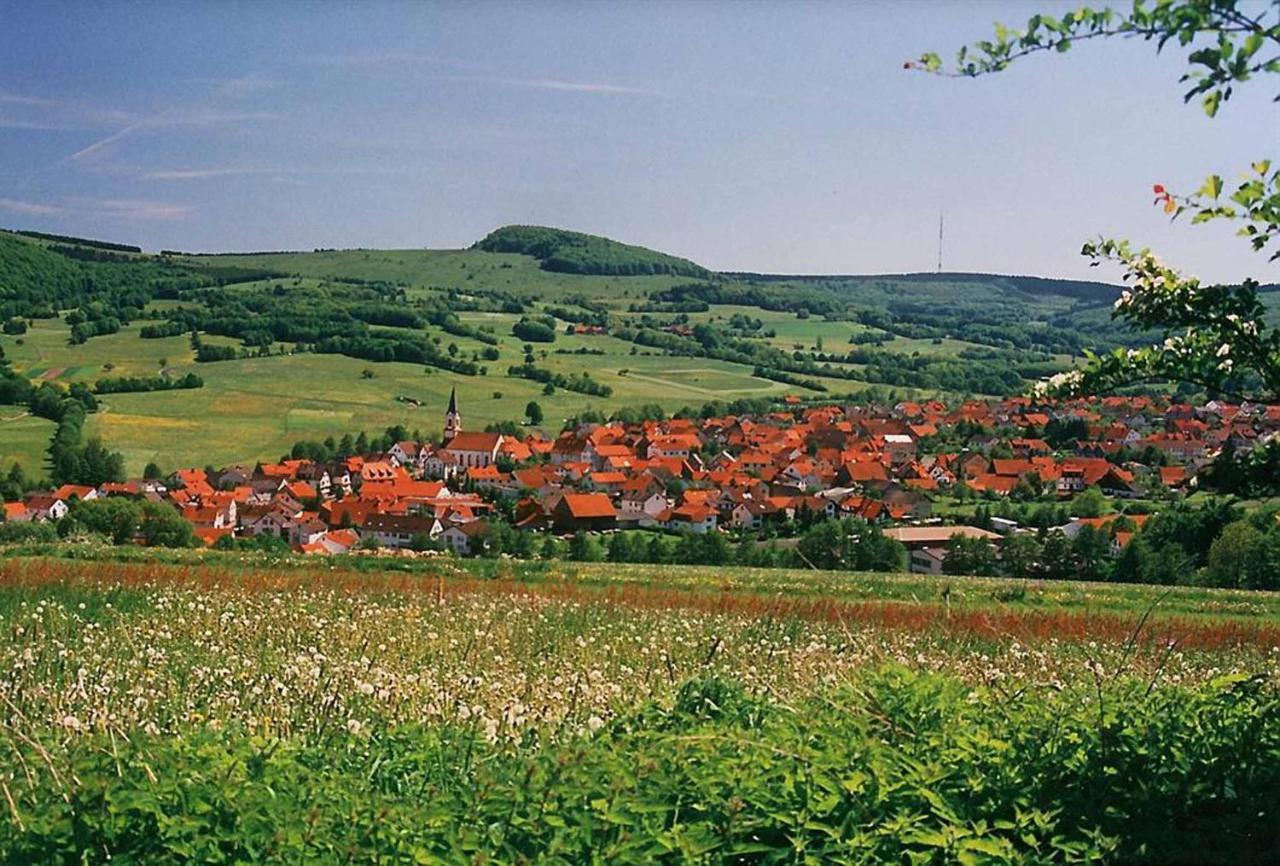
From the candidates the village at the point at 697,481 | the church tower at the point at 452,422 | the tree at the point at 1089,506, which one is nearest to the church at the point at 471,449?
the village at the point at 697,481

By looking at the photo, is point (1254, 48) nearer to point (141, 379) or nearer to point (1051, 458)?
point (1051, 458)

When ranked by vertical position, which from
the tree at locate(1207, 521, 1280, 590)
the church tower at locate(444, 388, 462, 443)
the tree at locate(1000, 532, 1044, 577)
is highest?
the tree at locate(1207, 521, 1280, 590)

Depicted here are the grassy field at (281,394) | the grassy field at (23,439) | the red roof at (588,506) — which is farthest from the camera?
the grassy field at (281,394)

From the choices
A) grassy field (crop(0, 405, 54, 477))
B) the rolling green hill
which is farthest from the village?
the rolling green hill

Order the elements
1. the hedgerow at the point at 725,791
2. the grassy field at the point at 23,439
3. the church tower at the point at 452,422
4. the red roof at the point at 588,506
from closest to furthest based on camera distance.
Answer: the hedgerow at the point at 725,791, the red roof at the point at 588,506, the grassy field at the point at 23,439, the church tower at the point at 452,422

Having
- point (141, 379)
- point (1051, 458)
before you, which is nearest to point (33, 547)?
point (1051, 458)

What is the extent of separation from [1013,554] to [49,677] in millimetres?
40798

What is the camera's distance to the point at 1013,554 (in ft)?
143

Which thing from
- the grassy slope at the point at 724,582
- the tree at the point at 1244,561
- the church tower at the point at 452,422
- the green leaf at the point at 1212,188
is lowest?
the church tower at the point at 452,422

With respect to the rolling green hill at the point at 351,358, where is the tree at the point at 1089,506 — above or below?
below

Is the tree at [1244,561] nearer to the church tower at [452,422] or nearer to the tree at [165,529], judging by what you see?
the tree at [165,529]

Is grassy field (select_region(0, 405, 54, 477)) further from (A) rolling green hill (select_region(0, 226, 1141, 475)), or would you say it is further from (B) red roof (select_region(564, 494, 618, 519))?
(B) red roof (select_region(564, 494, 618, 519))

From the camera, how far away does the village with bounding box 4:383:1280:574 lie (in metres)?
61.7

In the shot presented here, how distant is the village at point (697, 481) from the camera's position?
202 feet
